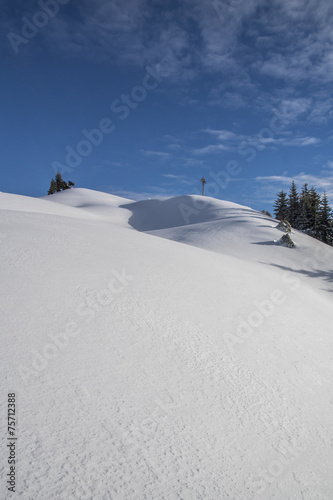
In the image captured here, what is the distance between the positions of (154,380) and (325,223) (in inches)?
1454

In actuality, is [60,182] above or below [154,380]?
above

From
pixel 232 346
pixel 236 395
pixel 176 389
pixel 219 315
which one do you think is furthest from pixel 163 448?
pixel 219 315

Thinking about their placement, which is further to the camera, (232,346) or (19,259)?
(19,259)

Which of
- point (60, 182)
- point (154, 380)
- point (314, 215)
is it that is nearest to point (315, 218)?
point (314, 215)

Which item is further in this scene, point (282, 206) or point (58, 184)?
point (58, 184)

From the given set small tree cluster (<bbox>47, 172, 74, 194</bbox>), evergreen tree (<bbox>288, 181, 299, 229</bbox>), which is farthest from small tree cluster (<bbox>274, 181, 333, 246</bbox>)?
small tree cluster (<bbox>47, 172, 74, 194</bbox>)

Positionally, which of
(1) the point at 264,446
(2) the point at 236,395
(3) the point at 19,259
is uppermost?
(3) the point at 19,259

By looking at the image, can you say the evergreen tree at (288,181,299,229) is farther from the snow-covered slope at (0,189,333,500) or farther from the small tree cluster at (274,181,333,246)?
the snow-covered slope at (0,189,333,500)

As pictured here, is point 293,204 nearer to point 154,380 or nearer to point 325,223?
point 325,223

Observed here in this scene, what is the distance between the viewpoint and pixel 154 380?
3748 mm

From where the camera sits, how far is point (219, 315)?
232 inches

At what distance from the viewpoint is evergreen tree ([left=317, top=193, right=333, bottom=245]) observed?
113 feet

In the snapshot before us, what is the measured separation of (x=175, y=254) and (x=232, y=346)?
491cm

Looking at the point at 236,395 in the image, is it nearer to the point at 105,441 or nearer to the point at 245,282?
the point at 105,441
